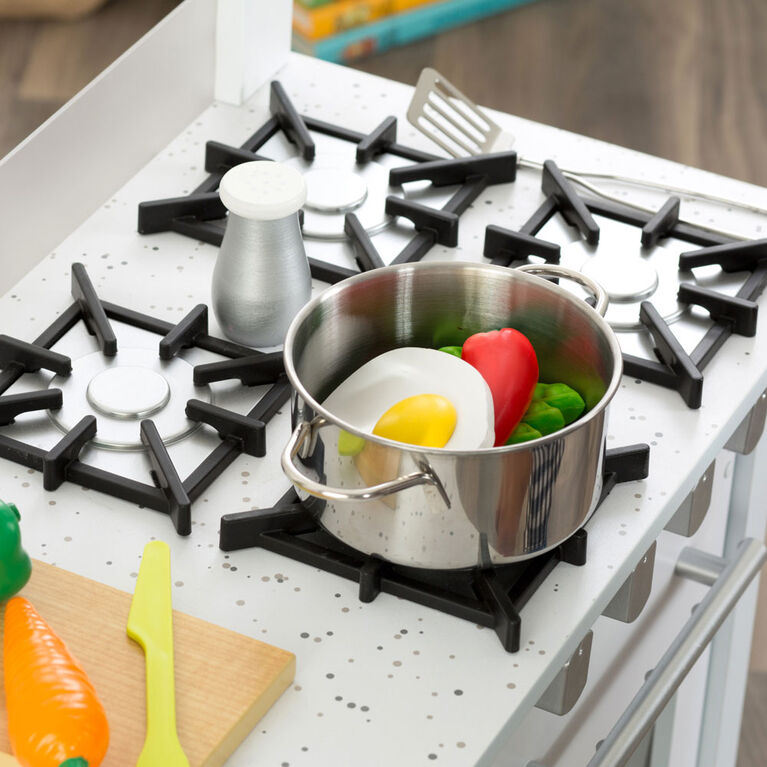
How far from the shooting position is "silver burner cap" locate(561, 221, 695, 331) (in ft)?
4.21

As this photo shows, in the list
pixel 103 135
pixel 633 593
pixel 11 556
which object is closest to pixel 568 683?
pixel 633 593

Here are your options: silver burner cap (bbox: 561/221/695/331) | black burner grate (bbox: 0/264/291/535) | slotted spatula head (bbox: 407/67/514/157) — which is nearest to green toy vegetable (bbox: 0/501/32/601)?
black burner grate (bbox: 0/264/291/535)

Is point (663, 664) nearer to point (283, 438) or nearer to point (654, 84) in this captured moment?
point (283, 438)

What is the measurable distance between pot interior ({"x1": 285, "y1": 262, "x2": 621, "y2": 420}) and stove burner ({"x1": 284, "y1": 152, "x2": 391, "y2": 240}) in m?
0.26

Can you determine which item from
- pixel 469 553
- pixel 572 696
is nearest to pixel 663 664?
pixel 572 696

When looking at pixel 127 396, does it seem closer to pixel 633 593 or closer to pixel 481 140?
pixel 633 593

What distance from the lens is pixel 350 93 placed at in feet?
5.21

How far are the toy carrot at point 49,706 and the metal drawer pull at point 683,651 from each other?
1.64 feet

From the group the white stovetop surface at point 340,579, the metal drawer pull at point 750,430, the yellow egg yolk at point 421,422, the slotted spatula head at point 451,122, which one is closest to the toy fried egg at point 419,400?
the yellow egg yolk at point 421,422

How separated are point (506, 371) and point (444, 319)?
0.32ft

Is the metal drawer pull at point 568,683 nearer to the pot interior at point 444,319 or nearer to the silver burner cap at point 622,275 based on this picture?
the pot interior at point 444,319

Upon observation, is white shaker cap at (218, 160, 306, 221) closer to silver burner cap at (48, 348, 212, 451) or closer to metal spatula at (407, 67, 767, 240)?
silver burner cap at (48, 348, 212, 451)

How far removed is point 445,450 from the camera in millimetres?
893

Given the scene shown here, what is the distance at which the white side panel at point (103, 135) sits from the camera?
129 cm
